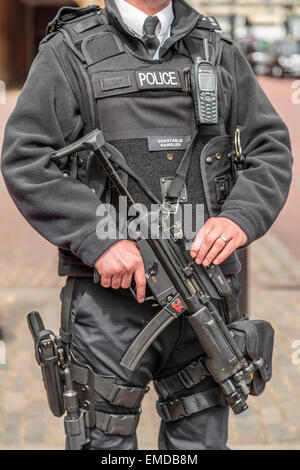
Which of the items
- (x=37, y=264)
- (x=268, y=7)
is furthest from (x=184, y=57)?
(x=268, y=7)

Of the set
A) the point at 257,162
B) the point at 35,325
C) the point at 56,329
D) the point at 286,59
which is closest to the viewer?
the point at 257,162

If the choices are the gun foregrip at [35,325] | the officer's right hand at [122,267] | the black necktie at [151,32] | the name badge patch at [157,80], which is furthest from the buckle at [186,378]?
the black necktie at [151,32]

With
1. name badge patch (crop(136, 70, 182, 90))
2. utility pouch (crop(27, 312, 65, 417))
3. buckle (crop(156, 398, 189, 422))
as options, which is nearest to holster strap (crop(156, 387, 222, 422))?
buckle (crop(156, 398, 189, 422))

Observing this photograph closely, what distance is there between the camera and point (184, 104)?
2510mm

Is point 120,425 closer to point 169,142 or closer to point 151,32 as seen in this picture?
point 169,142

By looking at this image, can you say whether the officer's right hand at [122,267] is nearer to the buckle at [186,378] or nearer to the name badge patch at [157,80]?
the buckle at [186,378]

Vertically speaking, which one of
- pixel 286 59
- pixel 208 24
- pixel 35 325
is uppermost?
pixel 208 24

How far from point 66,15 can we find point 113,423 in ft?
4.78

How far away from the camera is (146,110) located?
2469 mm

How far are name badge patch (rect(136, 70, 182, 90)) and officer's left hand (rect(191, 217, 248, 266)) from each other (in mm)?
483

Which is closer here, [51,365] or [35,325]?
[51,365]

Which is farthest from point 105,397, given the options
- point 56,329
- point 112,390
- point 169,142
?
point 56,329

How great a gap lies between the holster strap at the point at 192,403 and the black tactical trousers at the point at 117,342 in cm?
2

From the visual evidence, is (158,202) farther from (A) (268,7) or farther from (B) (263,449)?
(A) (268,7)
